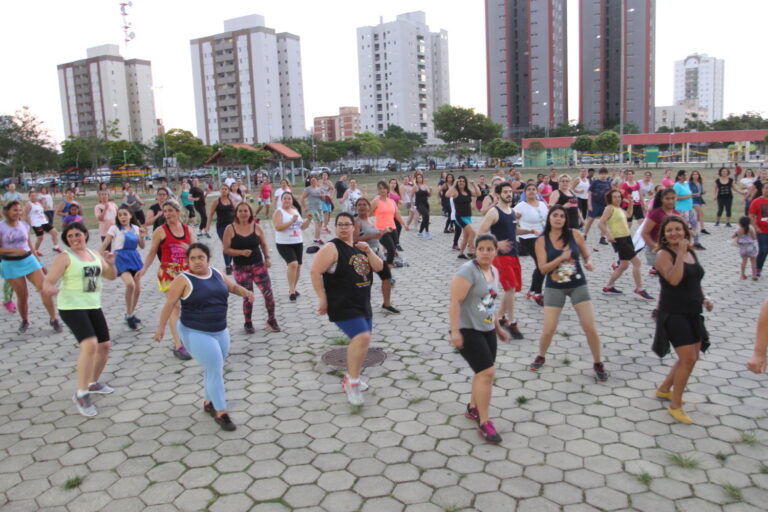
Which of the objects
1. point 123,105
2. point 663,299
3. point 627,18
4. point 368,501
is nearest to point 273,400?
point 368,501

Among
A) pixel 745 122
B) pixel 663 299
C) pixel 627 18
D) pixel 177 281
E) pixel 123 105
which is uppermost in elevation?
pixel 627 18

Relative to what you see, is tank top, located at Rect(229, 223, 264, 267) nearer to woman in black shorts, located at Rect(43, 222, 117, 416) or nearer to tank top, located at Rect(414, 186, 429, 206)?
woman in black shorts, located at Rect(43, 222, 117, 416)

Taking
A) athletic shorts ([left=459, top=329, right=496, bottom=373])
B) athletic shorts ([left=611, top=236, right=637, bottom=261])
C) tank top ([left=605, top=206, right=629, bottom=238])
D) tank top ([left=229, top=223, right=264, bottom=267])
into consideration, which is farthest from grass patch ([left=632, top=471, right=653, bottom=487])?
tank top ([left=605, top=206, right=629, bottom=238])

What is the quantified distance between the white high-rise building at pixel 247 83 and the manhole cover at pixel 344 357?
112572 mm

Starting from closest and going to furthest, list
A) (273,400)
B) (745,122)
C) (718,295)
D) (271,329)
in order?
(273,400) < (271,329) < (718,295) < (745,122)

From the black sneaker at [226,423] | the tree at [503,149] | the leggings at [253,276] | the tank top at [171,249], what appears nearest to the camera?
the black sneaker at [226,423]

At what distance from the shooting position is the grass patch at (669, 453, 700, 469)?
3.92 metres

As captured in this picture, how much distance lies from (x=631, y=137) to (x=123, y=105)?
350 feet

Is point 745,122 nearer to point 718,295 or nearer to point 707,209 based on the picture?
point 707,209

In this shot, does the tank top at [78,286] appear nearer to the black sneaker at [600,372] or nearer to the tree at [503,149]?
the black sneaker at [600,372]

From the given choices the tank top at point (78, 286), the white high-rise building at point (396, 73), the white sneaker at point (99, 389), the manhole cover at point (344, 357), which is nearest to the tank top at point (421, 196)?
the manhole cover at point (344, 357)

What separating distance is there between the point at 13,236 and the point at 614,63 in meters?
127

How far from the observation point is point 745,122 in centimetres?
8825

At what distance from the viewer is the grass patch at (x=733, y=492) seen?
139 inches
